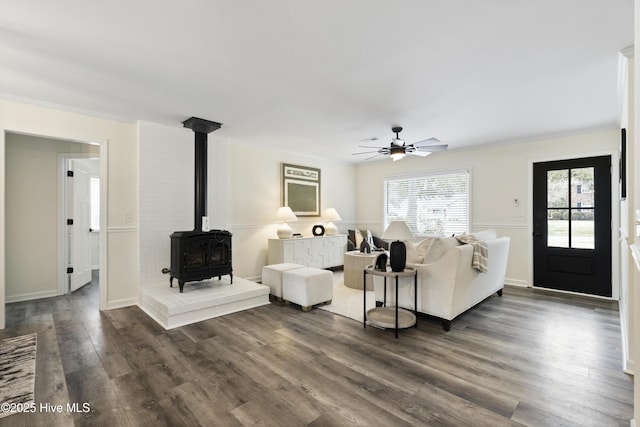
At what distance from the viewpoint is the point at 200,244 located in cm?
389

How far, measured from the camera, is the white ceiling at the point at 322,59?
185cm

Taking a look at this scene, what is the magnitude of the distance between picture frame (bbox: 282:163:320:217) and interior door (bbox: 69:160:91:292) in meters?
3.27

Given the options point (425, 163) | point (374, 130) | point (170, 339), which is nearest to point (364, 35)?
point (374, 130)

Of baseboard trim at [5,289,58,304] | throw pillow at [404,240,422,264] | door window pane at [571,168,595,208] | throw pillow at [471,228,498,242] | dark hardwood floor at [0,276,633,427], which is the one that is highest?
door window pane at [571,168,595,208]

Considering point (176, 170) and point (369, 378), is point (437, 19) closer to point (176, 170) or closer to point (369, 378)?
point (369, 378)

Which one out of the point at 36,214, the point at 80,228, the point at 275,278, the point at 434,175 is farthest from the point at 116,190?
the point at 434,175

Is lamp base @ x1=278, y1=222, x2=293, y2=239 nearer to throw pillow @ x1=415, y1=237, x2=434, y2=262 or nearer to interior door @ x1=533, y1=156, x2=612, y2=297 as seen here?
throw pillow @ x1=415, y1=237, x2=434, y2=262

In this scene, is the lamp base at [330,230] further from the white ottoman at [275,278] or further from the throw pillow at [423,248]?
the throw pillow at [423,248]

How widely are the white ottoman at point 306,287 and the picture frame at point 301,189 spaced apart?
210 centimetres

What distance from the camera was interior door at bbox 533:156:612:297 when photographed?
13.9 feet

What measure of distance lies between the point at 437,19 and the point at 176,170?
12.1 feet

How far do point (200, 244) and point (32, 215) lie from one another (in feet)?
8.14

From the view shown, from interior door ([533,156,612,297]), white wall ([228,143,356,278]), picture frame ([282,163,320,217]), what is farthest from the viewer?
picture frame ([282,163,320,217])

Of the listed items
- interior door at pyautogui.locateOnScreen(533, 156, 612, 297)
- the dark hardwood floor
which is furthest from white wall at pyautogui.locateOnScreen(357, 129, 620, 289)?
the dark hardwood floor
